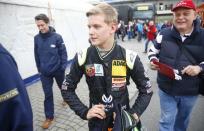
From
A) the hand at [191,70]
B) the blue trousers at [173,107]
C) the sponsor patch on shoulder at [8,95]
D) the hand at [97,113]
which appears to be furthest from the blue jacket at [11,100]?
the blue trousers at [173,107]

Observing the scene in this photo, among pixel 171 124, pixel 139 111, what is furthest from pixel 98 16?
pixel 171 124

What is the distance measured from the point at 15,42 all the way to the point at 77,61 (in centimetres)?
600

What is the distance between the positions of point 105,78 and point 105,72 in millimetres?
53

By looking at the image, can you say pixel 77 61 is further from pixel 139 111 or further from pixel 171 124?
pixel 171 124

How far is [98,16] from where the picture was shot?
2191 millimetres

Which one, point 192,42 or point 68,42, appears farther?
point 68,42

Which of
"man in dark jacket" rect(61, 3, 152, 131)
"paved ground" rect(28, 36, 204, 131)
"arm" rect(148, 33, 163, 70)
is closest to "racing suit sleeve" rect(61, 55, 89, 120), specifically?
"man in dark jacket" rect(61, 3, 152, 131)

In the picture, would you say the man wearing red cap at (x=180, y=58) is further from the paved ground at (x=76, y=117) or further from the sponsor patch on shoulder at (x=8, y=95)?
the sponsor patch on shoulder at (x=8, y=95)

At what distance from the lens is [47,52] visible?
16.4 ft

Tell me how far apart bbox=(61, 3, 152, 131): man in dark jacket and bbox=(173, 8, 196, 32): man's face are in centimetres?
110

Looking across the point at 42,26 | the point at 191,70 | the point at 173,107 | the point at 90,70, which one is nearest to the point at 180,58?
the point at 191,70

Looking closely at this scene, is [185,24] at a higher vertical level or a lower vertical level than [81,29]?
higher

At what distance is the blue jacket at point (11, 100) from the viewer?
4.40ft

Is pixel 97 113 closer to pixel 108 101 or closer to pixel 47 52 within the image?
pixel 108 101
